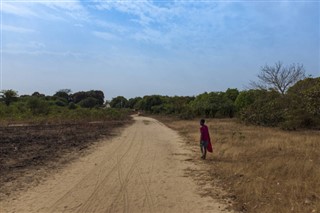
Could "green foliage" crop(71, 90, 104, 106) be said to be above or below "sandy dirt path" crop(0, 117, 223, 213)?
above

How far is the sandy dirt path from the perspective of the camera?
8.28 meters

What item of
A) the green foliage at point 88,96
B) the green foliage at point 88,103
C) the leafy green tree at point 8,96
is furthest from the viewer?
the green foliage at point 88,96

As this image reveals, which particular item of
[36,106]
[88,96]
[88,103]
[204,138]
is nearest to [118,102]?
[88,96]

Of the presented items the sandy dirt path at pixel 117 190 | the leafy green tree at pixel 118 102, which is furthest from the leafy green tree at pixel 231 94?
the leafy green tree at pixel 118 102

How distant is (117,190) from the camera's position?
391 inches

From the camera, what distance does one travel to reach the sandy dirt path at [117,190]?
828cm

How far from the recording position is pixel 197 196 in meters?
9.41

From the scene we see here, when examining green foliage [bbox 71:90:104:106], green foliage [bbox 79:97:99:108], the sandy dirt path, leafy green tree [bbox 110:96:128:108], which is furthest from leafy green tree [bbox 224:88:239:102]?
leafy green tree [bbox 110:96:128:108]

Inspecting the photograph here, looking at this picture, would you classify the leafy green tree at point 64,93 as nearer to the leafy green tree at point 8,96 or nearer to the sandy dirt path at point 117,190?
the leafy green tree at point 8,96

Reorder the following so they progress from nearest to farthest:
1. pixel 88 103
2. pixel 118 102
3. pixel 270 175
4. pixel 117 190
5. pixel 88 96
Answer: pixel 117 190 → pixel 270 175 → pixel 88 103 → pixel 88 96 → pixel 118 102

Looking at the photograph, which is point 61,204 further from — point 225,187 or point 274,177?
point 274,177

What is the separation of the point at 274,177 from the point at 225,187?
1.52 metres

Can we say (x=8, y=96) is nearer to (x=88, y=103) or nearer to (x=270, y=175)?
(x=88, y=103)

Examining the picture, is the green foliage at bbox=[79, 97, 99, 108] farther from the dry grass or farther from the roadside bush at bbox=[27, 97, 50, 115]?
the dry grass
